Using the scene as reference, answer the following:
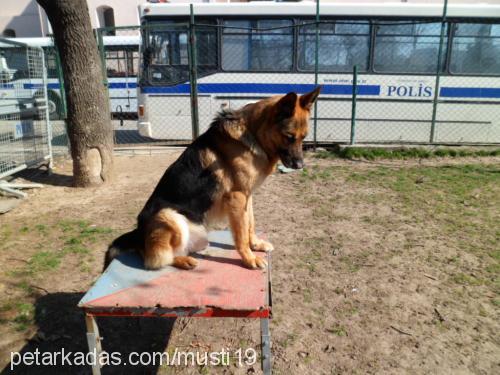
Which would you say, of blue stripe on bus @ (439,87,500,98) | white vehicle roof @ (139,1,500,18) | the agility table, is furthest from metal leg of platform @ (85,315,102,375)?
blue stripe on bus @ (439,87,500,98)

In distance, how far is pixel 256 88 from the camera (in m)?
9.76

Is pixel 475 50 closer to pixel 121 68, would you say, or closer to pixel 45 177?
pixel 45 177

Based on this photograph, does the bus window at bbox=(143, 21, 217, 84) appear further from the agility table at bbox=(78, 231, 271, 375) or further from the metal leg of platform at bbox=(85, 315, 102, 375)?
the metal leg of platform at bbox=(85, 315, 102, 375)

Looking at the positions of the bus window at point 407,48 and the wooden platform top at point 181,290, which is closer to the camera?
the wooden platform top at point 181,290

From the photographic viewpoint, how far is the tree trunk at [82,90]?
243 inches

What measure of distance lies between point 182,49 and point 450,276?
833cm

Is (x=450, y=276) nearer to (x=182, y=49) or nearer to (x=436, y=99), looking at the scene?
(x=436, y=99)

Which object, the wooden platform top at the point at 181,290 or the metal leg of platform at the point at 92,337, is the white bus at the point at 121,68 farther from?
the metal leg of platform at the point at 92,337

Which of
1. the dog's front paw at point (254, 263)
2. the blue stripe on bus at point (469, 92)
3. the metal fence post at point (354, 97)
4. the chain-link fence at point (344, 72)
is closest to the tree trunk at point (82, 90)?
the chain-link fence at point (344, 72)

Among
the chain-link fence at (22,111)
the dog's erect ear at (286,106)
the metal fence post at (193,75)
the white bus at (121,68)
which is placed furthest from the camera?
the white bus at (121,68)

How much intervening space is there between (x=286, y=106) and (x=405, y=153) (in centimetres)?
696

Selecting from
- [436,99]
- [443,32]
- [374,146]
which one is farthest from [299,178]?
[443,32]

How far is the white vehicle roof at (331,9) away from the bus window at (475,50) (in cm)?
35

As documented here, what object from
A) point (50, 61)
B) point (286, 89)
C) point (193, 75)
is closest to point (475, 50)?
point (286, 89)
